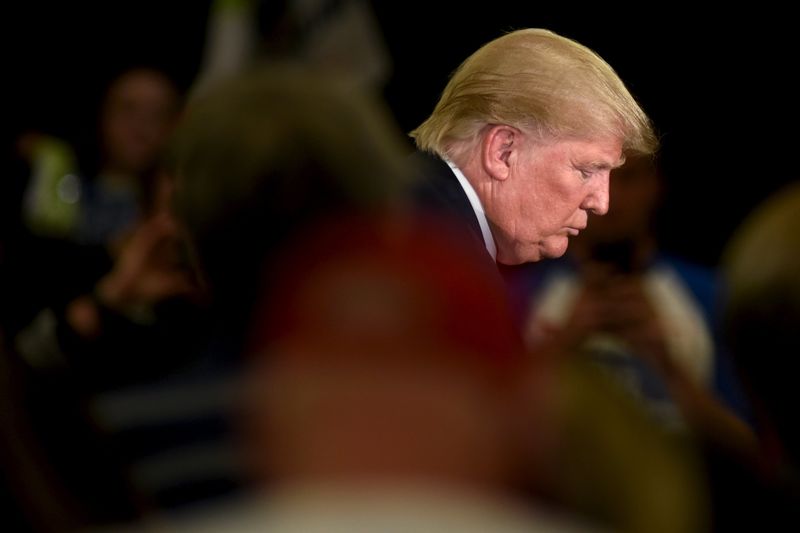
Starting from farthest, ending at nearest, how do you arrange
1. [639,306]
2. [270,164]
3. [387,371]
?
[639,306]
[270,164]
[387,371]

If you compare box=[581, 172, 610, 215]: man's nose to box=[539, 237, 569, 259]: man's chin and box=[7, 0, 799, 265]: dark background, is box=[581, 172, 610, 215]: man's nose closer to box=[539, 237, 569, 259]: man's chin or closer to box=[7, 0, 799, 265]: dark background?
box=[539, 237, 569, 259]: man's chin

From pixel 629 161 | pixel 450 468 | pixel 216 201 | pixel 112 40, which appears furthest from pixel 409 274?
pixel 112 40

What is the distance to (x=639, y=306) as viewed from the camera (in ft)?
7.29

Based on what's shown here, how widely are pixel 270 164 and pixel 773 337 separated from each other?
0.40 meters

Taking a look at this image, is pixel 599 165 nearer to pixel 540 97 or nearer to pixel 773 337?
pixel 540 97

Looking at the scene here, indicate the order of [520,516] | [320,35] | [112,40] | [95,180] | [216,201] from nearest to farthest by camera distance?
[520,516]
[216,201]
[95,180]
[320,35]
[112,40]

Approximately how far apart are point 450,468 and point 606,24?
240 cm

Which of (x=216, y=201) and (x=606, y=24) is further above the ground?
(x=216, y=201)

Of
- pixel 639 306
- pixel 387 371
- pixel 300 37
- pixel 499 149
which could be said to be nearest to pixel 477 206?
pixel 499 149

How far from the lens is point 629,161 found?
8.07ft

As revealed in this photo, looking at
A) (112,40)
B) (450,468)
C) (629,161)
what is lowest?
(629,161)

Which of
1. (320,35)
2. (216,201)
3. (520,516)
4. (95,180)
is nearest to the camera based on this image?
(520,516)

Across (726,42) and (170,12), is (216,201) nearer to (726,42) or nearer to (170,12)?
(726,42)

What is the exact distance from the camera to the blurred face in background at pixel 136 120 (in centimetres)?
296
